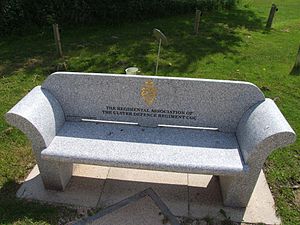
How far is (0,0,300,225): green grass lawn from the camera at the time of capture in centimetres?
390

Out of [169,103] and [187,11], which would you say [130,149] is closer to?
[169,103]

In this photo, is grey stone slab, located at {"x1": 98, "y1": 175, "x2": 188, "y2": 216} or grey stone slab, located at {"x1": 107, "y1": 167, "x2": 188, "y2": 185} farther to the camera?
grey stone slab, located at {"x1": 107, "y1": 167, "x2": 188, "y2": 185}

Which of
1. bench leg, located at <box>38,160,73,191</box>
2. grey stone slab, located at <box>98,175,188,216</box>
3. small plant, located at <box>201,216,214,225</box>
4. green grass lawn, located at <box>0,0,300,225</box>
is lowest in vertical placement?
green grass lawn, located at <box>0,0,300,225</box>

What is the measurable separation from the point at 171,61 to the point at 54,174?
4290 mm

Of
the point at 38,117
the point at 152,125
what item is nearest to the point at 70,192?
the point at 38,117

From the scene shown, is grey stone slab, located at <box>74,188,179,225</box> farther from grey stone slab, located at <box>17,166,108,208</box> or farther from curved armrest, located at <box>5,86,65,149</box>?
curved armrest, located at <box>5,86,65,149</box>

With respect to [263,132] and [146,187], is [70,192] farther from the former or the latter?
[263,132]

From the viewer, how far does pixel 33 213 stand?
137 inches

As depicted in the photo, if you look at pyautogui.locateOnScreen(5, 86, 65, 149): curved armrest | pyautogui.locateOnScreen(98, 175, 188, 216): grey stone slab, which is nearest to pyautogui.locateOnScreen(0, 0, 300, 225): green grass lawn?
pyautogui.locateOnScreen(98, 175, 188, 216): grey stone slab

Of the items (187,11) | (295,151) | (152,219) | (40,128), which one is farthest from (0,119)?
(187,11)

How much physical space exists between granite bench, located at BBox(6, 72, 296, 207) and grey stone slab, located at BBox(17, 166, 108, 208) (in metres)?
0.10

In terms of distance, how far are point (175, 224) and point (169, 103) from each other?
1344mm

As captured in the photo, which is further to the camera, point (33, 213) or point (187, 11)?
point (187, 11)

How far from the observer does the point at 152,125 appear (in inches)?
153
